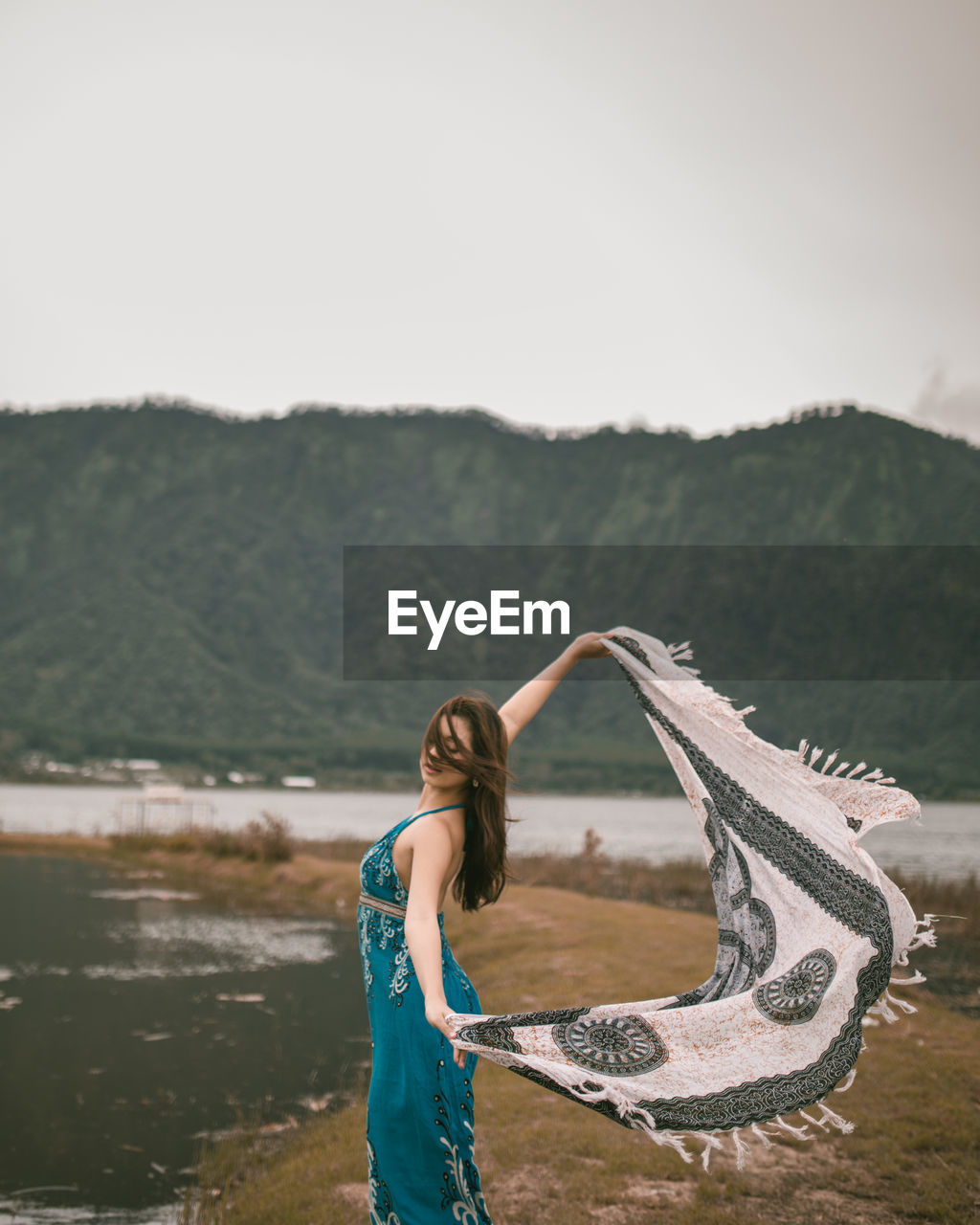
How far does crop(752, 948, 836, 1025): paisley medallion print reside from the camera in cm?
385

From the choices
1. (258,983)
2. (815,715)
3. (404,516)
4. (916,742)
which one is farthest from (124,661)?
(258,983)

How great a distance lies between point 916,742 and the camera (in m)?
123

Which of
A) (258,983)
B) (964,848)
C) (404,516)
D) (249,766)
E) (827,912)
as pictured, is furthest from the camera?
(404,516)

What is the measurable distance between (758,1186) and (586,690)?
159 m

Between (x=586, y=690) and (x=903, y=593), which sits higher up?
(x=903, y=593)

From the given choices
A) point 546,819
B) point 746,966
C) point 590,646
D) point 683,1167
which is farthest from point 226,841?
point 546,819

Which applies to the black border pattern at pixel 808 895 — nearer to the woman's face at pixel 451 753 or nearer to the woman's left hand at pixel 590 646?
the woman's left hand at pixel 590 646

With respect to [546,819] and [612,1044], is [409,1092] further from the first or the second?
[546,819]

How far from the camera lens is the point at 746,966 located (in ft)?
13.6

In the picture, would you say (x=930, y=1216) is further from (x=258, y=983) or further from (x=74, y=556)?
(x=74, y=556)

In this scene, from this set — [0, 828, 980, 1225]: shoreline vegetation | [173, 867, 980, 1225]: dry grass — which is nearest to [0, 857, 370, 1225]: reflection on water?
[0, 828, 980, 1225]: shoreline vegetation

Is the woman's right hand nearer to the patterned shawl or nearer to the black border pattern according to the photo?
the patterned shawl

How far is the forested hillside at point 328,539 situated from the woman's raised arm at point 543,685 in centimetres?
11742

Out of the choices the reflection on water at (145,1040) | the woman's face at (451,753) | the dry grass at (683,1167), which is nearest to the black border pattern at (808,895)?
the woman's face at (451,753)
